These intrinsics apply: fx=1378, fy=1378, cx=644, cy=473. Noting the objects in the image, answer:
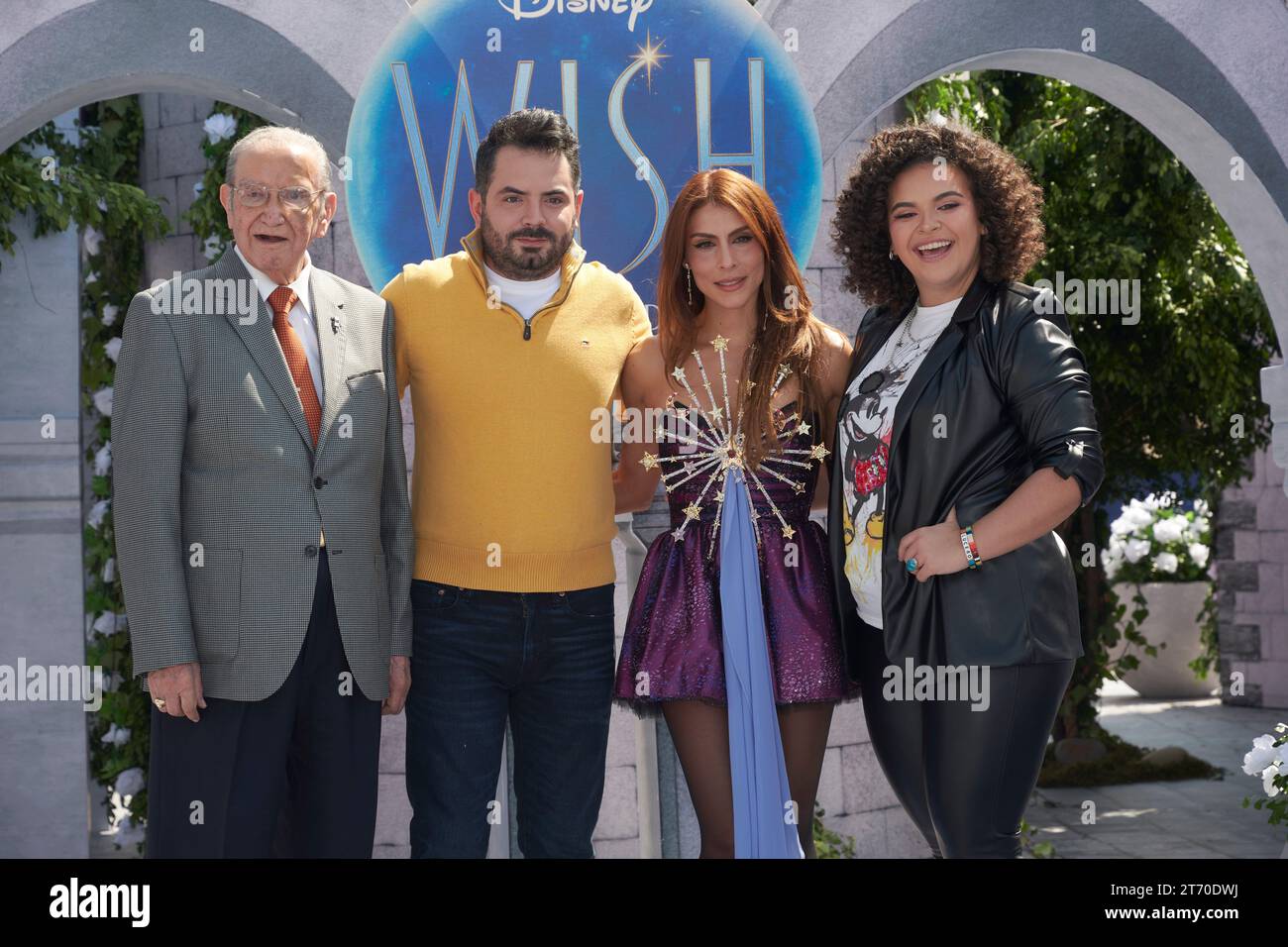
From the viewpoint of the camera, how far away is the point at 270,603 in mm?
3133

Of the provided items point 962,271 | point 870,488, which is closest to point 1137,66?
point 962,271

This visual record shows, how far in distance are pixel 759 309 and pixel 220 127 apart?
11.3 ft

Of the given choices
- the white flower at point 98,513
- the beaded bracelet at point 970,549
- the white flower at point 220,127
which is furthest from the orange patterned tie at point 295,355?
the white flower at point 98,513

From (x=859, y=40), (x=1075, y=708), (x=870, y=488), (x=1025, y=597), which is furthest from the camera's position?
(x=1075, y=708)

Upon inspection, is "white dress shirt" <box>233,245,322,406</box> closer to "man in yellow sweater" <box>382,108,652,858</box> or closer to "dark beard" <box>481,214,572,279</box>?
"man in yellow sweater" <box>382,108,652,858</box>

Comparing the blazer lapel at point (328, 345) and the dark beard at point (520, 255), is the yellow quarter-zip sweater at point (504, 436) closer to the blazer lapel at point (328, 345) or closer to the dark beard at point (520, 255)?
the dark beard at point (520, 255)

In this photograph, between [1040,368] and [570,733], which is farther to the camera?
[570,733]

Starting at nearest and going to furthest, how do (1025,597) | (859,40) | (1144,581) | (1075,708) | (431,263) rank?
(1025,597) < (431,263) < (859,40) < (1075,708) < (1144,581)

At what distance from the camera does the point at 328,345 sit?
3.27m

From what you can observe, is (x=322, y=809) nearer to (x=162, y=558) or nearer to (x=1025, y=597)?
(x=162, y=558)

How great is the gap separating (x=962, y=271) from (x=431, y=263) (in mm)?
1356

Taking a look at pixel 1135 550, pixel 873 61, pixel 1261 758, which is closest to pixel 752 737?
pixel 873 61

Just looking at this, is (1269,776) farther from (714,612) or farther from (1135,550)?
(1135,550)

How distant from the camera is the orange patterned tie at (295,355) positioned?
323 cm
